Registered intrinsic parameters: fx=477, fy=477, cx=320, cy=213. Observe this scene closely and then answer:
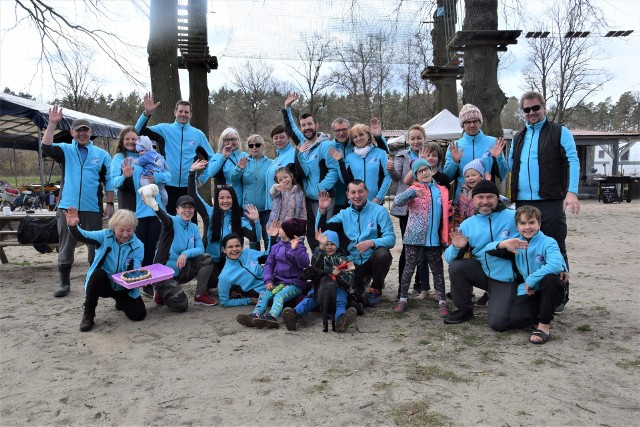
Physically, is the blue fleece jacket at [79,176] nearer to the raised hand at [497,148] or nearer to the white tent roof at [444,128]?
the raised hand at [497,148]

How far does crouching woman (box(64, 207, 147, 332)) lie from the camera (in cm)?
427

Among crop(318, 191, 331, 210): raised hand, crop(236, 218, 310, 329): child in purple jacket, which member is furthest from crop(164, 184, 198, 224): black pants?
crop(318, 191, 331, 210): raised hand

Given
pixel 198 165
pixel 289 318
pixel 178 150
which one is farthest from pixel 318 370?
pixel 178 150

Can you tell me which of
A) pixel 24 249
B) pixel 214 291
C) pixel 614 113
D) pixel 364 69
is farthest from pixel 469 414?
pixel 614 113

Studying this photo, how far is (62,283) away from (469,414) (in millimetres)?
4827

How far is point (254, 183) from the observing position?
5492 mm

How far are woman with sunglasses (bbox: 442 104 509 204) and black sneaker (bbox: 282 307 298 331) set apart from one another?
2113 millimetres

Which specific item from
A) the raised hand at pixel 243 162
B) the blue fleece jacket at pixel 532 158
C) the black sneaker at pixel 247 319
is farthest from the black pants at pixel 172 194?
the blue fleece jacket at pixel 532 158

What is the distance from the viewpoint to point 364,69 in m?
35.0

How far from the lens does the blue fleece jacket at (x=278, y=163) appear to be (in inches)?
211

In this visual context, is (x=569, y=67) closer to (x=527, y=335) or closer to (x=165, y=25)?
(x=165, y=25)

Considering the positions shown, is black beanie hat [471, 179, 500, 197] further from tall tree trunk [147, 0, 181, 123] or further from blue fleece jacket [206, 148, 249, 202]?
tall tree trunk [147, 0, 181, 123]

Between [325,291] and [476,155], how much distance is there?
2068 millimetres

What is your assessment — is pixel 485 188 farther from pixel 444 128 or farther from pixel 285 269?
pixel 444 128
